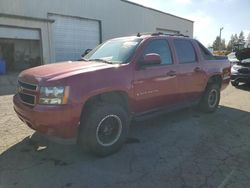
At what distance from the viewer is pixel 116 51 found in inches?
191

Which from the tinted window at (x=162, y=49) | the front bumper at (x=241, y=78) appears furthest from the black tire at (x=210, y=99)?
the front bumper at (x=241, y=78)

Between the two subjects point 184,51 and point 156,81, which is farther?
point 184,51

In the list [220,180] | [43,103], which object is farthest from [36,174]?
[220,180]

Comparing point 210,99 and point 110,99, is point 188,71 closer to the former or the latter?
point 210,99

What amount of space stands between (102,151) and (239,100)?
610 cm

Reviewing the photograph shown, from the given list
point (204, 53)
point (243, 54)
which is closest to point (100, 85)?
point (204, 53)

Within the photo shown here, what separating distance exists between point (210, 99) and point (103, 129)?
3787 millimetres

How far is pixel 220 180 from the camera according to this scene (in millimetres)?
3395

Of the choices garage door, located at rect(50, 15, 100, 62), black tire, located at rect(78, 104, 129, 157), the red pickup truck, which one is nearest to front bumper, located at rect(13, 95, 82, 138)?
the red pickup truck

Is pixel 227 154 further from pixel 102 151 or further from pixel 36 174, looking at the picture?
pixel 36 174

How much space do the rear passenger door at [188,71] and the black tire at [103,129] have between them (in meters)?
1.85

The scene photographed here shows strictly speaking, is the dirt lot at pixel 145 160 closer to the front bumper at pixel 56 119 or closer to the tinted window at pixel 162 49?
the front bumper at pixel 56 119

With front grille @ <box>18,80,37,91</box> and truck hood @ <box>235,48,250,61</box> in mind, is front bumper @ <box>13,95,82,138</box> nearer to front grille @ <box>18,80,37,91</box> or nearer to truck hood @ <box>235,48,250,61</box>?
front grille @ <box>18,80,37,91</box>

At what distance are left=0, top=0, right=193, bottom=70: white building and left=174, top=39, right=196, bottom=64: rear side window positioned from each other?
40.5 ft
